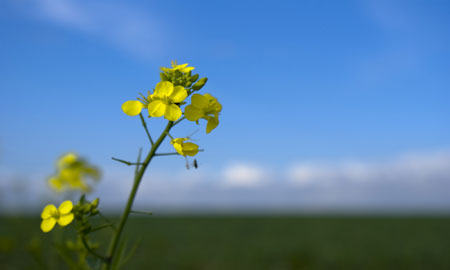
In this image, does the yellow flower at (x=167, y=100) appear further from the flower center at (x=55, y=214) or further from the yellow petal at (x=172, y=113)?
the flower center at (x=55, y=214)

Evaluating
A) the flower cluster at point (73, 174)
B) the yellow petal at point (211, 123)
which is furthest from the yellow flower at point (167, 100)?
the flower cluster at point (73, 174)

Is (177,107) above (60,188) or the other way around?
the other way around

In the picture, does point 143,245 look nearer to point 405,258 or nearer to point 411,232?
point 405,258

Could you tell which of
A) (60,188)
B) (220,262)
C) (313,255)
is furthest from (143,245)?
(60,188)

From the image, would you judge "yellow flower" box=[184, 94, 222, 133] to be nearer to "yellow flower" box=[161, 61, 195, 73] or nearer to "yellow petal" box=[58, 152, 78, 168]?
"yellow flower" box=[161, 61, 195, 73]

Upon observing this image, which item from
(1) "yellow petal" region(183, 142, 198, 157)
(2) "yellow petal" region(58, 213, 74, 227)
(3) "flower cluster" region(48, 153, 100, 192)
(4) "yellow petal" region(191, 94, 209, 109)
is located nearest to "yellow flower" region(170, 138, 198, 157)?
(1) "yellow petal" region(183, 142, 198, 157)

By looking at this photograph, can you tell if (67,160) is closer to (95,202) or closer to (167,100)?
(95,202)
